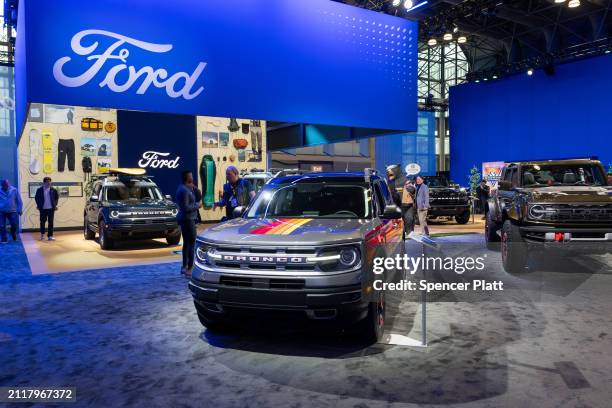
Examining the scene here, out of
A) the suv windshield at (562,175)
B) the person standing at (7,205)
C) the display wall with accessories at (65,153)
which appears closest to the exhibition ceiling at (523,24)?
the display wall with accessories at (65,153)

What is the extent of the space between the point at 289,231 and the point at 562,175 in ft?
20.1

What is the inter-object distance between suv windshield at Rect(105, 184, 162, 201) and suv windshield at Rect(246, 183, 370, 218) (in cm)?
711

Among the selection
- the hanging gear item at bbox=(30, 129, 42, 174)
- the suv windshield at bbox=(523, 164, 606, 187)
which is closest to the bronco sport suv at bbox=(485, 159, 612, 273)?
the suv windshield at bbox=(523, 164, 606, 187)

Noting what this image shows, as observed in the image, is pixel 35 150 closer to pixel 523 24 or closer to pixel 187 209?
pixel 187 209

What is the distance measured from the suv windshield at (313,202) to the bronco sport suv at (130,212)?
6193 millimetres

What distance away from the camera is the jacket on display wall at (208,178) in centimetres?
1777

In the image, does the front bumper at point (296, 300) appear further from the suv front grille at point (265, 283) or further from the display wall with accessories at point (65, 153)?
the display wall with accessories at point (65, 153)

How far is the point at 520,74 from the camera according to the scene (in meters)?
24.0

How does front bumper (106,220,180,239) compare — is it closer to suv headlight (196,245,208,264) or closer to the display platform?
the display platform

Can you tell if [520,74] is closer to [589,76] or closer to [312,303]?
[589,76]

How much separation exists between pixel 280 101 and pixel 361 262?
290 inches

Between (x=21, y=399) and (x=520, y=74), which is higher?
(x=520, y=74)

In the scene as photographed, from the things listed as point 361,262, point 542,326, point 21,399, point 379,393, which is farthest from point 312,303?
point 542,326

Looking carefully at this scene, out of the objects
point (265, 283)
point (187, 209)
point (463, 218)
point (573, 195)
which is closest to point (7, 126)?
point (187, 209)
